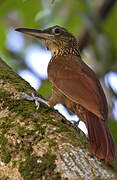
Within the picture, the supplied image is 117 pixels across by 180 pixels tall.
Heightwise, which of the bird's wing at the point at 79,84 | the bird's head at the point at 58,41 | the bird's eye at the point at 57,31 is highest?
the bird's wing at the point at 79,84

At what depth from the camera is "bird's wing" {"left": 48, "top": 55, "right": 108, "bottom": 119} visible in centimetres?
275

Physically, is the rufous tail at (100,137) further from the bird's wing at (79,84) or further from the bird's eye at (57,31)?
the bird's eye at (57,31)

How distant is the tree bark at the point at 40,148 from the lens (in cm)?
184

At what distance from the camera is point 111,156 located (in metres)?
2.33

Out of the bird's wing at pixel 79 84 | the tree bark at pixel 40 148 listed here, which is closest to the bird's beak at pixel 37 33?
the bird's wing at pixel 79 84

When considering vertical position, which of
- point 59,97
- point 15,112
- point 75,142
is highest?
point 75,142

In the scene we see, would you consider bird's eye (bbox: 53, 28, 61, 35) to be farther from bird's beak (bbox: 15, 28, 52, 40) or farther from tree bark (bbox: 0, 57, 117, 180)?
tree bark (bbox: 0, 57, 117, 180)

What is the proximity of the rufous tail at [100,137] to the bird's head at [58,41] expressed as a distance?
1.50 metres

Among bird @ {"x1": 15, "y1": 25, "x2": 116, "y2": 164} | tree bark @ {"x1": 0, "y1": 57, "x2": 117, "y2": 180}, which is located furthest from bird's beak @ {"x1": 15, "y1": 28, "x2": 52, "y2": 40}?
tree bark @ {"x1": 0, "y1": 57, "x2": 117, "y2": 180}

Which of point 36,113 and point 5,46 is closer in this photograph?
point 36,113

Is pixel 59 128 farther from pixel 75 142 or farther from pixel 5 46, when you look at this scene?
pixel 5 46

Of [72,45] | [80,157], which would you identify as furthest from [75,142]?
[72,45]

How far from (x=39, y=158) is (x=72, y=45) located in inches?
97.3

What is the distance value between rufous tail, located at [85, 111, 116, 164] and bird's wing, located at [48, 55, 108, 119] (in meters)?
0.06
